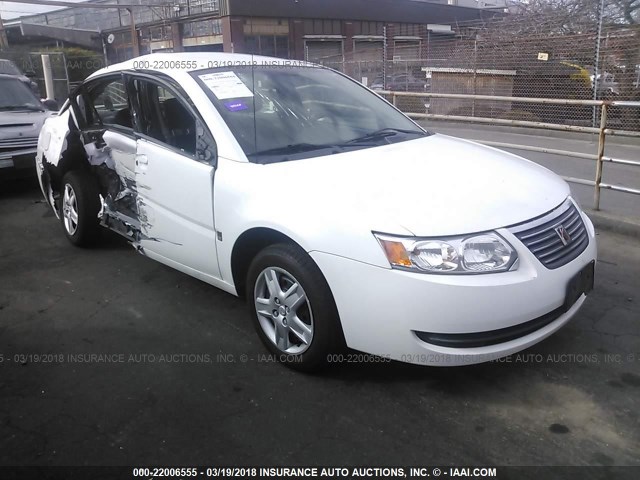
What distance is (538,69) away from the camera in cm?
1287

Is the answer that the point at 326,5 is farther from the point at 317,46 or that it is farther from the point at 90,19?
the point at 90,19

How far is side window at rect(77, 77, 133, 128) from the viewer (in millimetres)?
4418

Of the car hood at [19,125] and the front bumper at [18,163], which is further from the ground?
the car hood at [19,125]

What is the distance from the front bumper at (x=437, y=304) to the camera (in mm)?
2541

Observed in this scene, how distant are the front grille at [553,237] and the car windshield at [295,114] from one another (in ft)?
3.98

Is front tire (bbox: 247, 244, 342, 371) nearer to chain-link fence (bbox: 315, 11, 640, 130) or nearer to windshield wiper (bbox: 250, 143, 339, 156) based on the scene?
windshield wiper (bbox: 250, 143, 339, 156)

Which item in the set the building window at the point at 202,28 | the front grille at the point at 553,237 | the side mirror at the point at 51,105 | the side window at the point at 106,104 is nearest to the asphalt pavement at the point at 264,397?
the front grille at the point at 553,237

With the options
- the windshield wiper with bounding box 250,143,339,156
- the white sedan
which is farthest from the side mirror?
the windshield wiper with bounding box 250,143,339,156

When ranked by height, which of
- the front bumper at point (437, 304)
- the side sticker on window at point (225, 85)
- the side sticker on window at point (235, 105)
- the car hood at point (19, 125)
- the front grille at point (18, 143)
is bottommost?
the front bumper at point (437, 304)

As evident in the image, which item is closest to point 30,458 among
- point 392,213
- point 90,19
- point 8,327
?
point 8,327

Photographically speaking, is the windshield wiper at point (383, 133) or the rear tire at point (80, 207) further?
the rear tire at point (80, 207)

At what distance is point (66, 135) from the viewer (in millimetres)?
5047

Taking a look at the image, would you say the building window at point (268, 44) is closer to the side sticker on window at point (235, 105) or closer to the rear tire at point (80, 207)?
the rear tire at point (80, 207)

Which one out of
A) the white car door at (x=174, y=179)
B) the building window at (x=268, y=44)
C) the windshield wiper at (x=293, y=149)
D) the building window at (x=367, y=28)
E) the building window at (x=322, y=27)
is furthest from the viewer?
the building window at (x=367, y=28)
